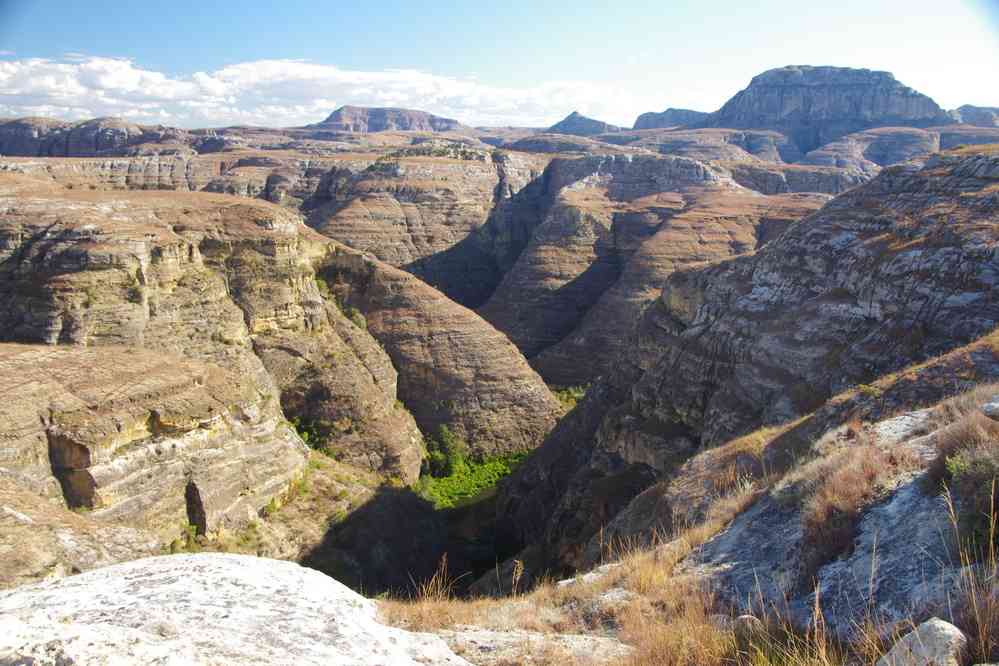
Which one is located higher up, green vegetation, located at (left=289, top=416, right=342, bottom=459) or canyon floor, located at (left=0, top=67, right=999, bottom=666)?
canyon floor, located at (left=0, top=67, right=999, bottom=666)

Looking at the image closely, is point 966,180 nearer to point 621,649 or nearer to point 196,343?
point 621,649

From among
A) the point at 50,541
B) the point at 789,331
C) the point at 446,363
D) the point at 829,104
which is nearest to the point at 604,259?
the point at 446,363

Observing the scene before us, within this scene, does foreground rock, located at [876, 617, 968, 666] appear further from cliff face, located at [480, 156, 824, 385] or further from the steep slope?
cliff face, located at [480, 156, 824, 385]

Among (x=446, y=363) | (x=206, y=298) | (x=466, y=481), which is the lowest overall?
(x=466, y=481)

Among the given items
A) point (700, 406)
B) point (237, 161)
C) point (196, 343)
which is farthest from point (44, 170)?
point (700, 406)

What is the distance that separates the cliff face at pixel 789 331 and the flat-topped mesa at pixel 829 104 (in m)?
131

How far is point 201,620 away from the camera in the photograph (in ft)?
16.3

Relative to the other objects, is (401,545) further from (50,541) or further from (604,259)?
(604,259)

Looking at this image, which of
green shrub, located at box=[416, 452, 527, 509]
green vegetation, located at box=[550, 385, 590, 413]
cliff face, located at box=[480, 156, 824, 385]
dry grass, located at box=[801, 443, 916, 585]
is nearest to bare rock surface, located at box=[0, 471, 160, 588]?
dry grass, located at box=[801, 443, 916, 585]

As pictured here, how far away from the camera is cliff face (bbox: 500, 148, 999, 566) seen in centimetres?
1861

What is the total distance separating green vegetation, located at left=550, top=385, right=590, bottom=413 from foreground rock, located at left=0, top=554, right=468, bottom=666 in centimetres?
3928

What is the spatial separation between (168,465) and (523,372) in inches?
913

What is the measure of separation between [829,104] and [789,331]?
14764 cm

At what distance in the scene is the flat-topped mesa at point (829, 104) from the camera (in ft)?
459
